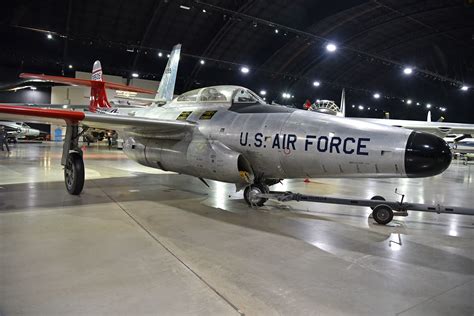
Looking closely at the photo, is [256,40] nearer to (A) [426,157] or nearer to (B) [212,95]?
(B) [212,95]

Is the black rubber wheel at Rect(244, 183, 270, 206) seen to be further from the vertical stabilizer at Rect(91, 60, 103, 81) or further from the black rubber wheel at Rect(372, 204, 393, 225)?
the vertical stabilizer at Rect(91, 60, 103, 81)

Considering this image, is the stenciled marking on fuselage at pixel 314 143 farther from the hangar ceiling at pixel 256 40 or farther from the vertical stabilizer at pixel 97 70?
the hangar ceiling at pixel 256 40

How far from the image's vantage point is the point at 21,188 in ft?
25.6

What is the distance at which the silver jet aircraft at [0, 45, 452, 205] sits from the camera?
4488 mm

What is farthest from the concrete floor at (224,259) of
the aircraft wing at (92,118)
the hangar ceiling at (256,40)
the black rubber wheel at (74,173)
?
the hangar ceiling at (256,40)

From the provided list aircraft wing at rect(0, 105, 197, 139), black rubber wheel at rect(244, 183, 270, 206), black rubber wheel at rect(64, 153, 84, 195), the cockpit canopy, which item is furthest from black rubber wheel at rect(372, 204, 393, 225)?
black rubber wheel at rect(64, 153, 84, 195)

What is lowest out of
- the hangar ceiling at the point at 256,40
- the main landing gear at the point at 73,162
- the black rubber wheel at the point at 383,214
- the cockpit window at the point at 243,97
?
the black rubber wheel at the point at 383,214

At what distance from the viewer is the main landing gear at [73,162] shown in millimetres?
7074

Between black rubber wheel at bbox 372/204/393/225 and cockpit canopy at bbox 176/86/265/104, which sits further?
cockpit canopy at bbox 176/86/265/104

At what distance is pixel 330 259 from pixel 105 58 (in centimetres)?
3108

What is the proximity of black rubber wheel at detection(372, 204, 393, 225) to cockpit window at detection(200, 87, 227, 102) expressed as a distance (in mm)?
3681

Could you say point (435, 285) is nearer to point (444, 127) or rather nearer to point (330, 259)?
point (330, 259)

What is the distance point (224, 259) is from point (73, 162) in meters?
4.97

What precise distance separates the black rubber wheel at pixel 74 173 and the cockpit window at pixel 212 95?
3048 millimetres
